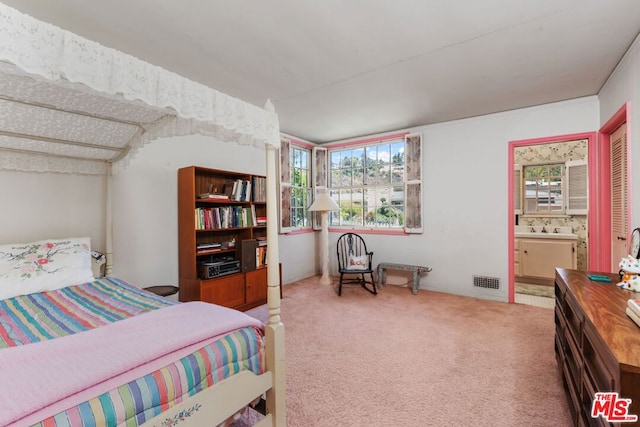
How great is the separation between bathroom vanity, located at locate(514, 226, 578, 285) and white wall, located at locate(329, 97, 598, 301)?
125cm

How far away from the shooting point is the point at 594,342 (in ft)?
3.76

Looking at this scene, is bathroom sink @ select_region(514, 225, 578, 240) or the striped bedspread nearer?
the striped bedspread

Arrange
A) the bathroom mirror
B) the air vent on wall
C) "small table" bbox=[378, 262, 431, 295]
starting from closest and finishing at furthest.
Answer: the bathroom mirror
the air vent on wall
"small table" bbox=[378, 262, 431, 295]

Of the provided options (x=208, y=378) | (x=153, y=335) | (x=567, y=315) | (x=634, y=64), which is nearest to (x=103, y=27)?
(x=153, y=335)

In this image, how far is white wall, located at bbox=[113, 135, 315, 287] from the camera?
9.30 feet

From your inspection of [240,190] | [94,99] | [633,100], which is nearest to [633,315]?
[633,100]

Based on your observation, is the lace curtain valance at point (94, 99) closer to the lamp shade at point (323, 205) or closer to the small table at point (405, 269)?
the lamp shade at point (323, 205)

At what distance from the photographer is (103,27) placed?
1875 mm

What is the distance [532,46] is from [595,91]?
5.06 ft

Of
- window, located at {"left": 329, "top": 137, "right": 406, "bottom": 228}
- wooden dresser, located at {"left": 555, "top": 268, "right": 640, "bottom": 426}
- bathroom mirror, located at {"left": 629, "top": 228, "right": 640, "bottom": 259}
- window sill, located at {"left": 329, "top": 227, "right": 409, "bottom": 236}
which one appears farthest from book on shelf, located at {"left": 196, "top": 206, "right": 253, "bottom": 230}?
bathroom mirror, located at {"left": 629, "top": 228, "right": 640, "bottom": 259}

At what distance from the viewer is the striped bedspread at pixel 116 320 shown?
0.96m

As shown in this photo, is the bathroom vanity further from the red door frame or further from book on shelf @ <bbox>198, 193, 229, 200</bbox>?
book on shelf @ <bbox>198, 193, 229, 200</bbox>

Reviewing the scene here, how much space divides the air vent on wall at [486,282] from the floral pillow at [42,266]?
4.20 m

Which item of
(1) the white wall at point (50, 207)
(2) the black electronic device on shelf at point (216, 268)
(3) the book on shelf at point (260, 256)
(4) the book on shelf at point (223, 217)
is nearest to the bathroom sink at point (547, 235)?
(3) the book on shelf at point (260, 256)
